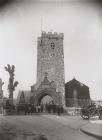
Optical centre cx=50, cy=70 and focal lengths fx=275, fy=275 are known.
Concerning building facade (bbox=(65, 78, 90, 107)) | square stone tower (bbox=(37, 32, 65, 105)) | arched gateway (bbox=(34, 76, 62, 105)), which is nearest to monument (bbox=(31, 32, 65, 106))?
square stone tower (bbox=(37, 32, 65, 105))

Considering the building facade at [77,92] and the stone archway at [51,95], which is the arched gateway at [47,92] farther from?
the building facade at [77,92]

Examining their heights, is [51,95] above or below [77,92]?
below

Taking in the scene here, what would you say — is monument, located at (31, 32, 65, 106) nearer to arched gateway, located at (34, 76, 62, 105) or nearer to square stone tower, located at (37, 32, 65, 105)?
square stone tower, located at (37, 32, 65, 105)

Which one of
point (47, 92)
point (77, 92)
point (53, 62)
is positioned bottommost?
point (47, 92)

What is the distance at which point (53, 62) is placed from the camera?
3747cm

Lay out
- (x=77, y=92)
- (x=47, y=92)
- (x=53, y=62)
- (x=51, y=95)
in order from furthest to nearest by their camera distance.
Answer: (x=77, y=92)
(x=53, y=62)
(x=47, y=92)
(x=51, y=95)

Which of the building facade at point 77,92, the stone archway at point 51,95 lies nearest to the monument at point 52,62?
the stone archway at point 51,95

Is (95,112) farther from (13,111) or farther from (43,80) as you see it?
(43,80)

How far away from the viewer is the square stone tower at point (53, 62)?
122 ft

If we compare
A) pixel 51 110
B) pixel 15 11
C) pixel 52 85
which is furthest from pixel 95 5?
pixel 52 85

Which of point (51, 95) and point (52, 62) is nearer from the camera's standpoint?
point (51, 95)

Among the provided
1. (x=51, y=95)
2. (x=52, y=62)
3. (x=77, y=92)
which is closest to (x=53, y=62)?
(x=52, y=62)

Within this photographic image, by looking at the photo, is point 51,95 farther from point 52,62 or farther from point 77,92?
point 77,92

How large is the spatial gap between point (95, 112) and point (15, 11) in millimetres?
9906
